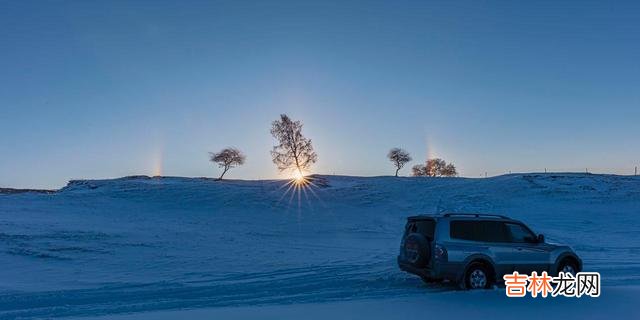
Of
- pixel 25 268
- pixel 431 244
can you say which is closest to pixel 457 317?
pixel 431 244

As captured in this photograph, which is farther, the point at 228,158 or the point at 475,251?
the point at 228,158

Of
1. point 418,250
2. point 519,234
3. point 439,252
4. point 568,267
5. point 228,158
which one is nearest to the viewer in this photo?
point 439,252

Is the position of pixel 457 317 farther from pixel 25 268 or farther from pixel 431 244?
pixel 25 268

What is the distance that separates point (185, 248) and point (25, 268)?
5.58m

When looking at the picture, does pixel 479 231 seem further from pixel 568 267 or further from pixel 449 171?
pixel 449 171

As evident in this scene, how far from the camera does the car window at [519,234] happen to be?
43.6 feet

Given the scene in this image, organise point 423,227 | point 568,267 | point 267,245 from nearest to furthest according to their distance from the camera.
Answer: point 423,227 → point 568,267 → point 267,245

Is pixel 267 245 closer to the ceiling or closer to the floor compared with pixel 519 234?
closer to the floor

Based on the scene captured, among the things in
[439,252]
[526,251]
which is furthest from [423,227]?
[526,251]

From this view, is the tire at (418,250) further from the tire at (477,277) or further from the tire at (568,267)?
the tire at (568,267)

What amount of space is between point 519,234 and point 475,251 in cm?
151

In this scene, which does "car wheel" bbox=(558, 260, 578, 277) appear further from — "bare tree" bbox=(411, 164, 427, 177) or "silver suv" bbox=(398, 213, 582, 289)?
"bare tree" bbox=(411, 164, 427, 177)

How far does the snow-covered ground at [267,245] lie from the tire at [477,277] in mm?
550

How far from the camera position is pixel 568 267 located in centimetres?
1349
